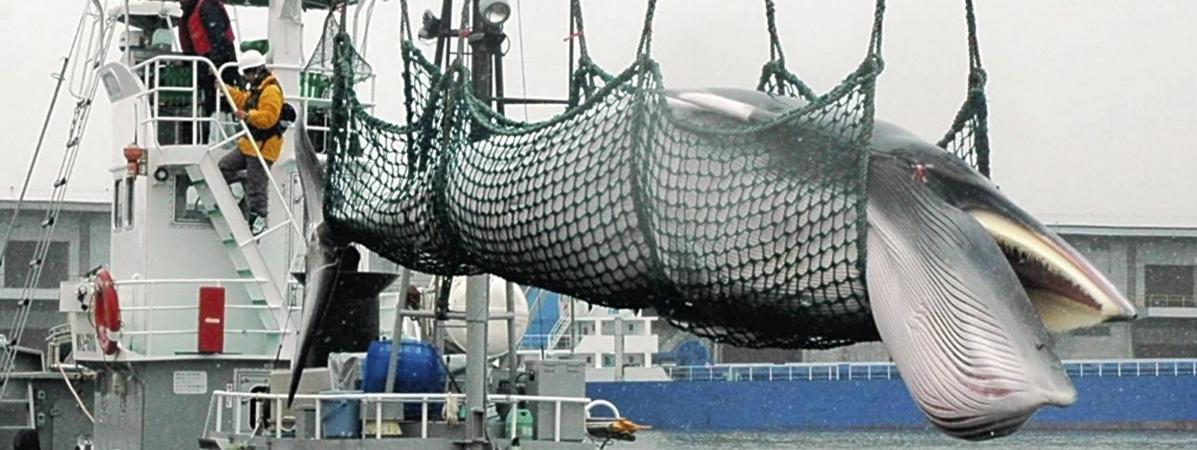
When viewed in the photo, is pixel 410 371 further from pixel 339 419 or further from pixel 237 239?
pixel 237 239

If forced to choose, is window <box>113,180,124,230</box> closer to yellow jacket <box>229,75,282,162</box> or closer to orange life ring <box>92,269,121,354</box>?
orange life ring <box>92,269,121,354</box>

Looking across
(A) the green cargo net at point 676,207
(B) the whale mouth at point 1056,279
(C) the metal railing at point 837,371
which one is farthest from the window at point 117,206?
(C) the metal railing at point 837,371

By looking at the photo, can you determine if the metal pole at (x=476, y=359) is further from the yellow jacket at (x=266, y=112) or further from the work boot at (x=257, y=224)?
the work boot at (x=257, y=224)

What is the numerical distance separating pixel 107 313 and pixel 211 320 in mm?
1131

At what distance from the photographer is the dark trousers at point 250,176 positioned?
20047 mm

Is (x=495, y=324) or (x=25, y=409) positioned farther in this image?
(x=25, y=409)

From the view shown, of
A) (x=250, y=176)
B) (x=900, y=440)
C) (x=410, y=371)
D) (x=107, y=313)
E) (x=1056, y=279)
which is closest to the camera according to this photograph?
(x=1056, y=279)

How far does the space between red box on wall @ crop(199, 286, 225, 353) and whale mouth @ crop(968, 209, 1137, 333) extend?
13.4 m

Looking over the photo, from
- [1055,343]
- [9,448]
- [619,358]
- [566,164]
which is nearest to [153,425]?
[9,448]

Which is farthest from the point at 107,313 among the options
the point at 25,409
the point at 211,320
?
the point at 25,409

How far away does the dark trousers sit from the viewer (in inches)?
789

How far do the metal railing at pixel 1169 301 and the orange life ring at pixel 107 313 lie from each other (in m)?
46.8

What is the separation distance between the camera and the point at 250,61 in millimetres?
20125

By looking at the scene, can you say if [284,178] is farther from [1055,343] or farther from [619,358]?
[619,358]
